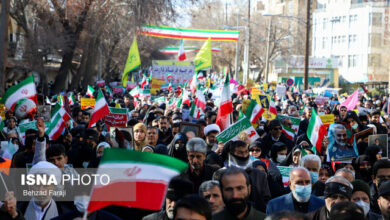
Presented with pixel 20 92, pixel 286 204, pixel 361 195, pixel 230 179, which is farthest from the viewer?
pixel 20 92

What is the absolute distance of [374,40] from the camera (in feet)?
232

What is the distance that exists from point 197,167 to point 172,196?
4.73 feet

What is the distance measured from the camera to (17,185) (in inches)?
231

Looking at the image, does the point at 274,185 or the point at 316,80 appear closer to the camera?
the point at 274,185

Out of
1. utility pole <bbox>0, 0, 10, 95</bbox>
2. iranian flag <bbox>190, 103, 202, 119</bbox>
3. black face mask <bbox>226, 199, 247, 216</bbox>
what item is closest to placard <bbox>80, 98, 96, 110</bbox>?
iranian flag <bbox>190, 103, 202, 119</bbox>

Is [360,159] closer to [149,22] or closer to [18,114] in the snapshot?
[18,114]

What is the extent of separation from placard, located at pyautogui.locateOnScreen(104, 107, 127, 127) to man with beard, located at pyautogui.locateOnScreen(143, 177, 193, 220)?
258 inches

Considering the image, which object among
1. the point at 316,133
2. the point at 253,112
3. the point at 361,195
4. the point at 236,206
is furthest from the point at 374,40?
the point at 236,206

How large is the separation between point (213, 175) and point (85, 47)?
105ft

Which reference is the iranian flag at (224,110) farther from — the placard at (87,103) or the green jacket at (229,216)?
the green jacket at (229,216)

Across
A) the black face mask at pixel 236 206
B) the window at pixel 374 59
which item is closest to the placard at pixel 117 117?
the black face mask at pixel 236 206

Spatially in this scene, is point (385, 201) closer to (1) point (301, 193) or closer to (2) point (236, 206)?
(1) point (301, 193)

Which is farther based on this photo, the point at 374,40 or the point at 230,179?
the point at 374,40

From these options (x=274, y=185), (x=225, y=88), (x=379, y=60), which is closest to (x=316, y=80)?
(x=379, y=60)
